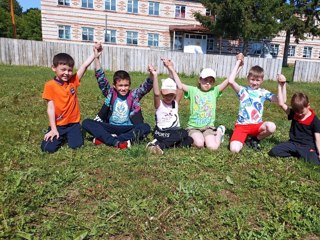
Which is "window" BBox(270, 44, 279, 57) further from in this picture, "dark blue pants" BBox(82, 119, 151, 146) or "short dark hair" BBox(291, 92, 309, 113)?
"dark blue pants" BBox(82, 119, 151, 146)

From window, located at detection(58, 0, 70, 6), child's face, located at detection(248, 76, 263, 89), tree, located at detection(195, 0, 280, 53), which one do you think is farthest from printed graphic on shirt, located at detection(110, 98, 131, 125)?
window, located at detection(58, 0, 70, 6)

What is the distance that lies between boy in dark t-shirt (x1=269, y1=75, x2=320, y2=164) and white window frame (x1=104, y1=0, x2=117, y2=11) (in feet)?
112

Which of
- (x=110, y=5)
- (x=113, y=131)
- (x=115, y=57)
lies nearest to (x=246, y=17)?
(x=110, y=5)

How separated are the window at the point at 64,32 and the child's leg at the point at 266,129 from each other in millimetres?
33651

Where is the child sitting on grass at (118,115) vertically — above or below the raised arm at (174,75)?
below

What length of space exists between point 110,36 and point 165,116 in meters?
33.3

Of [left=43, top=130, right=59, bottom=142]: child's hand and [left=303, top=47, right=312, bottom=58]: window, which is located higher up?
[left=303, top=47, right=312, bottom=58]: window

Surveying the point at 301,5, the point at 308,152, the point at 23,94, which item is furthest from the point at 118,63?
the point at 301,5

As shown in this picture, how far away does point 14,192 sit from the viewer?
9.41ft

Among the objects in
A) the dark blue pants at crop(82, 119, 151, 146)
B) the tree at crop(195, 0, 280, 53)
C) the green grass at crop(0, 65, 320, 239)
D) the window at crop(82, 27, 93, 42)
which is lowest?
the green grass at crop(0, 65, 320, 239)

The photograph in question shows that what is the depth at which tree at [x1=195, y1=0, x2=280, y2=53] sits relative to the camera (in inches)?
1131

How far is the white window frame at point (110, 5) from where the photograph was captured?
34.4m

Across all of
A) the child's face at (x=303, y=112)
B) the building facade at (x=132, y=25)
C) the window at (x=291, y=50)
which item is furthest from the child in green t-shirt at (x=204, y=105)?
the window at (x=291, y=50)

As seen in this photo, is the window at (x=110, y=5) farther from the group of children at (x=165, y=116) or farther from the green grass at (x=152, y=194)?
the green grass at (x=152, y=194)
